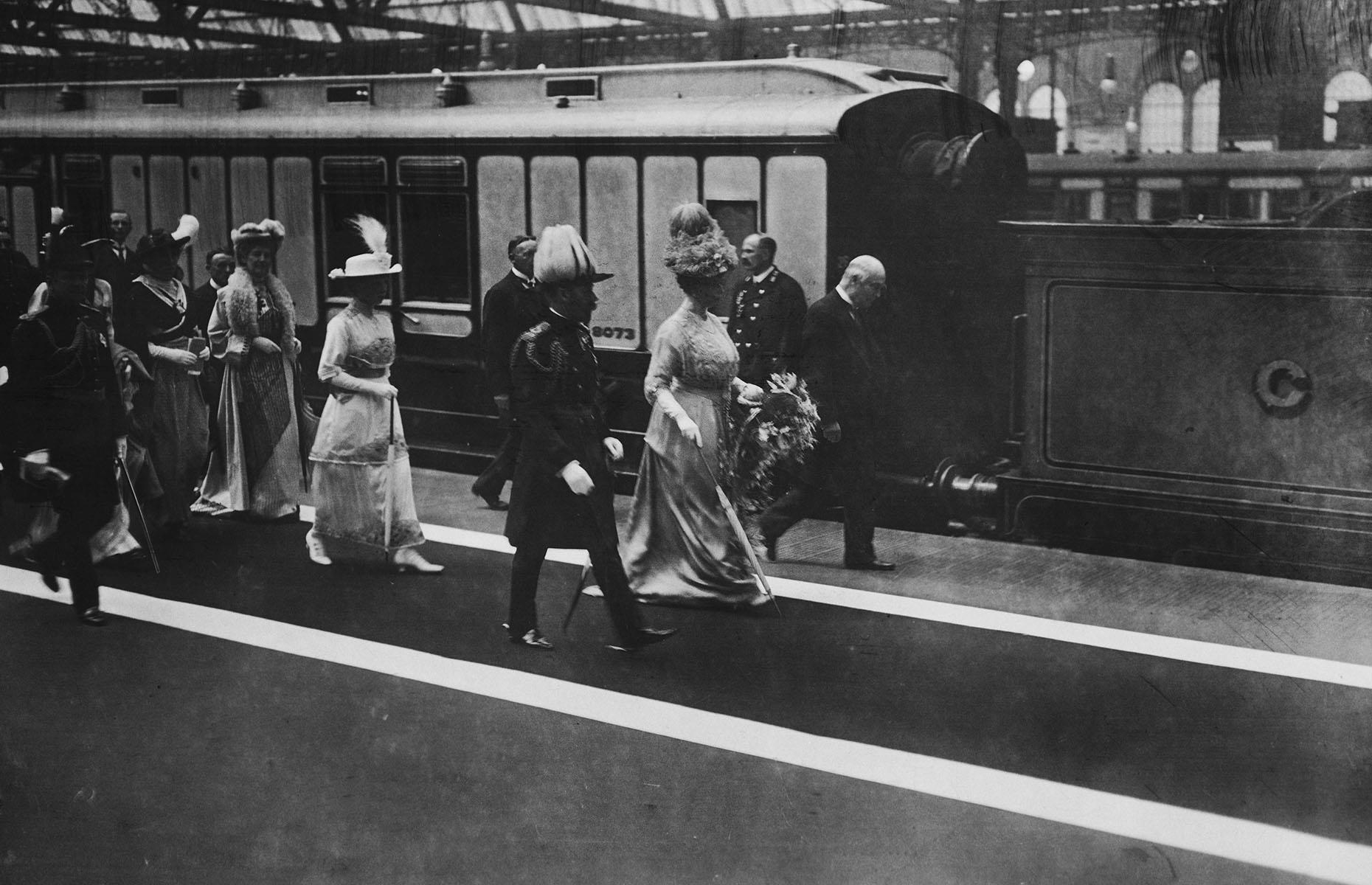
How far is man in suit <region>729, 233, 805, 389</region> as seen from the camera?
4.27m

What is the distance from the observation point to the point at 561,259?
3.72m

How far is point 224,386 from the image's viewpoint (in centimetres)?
555

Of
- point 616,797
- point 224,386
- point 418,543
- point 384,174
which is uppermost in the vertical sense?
point 384,174

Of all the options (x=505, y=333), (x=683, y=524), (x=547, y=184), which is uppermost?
(x=547, y=184)

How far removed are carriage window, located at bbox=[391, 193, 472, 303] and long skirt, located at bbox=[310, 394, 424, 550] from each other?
2.13 feet

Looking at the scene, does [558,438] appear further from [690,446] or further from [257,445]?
[257,445]

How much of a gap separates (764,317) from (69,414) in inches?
88.1

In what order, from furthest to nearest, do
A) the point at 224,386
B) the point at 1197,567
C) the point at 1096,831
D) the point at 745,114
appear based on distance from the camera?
the point at 224,386, the point at 745,114, the point at 1197,567, the point at 1096,831

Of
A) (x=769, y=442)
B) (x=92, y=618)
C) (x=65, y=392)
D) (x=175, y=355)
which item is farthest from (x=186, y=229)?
(x=769, y=442)

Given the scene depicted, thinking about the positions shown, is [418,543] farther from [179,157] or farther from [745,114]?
[745,114]

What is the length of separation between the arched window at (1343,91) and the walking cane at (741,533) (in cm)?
201

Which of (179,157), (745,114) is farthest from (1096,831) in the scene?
(179,157)

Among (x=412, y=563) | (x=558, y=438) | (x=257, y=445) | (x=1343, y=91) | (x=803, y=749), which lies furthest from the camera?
(x=257, y=445)

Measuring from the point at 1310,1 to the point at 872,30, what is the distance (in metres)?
1.05
